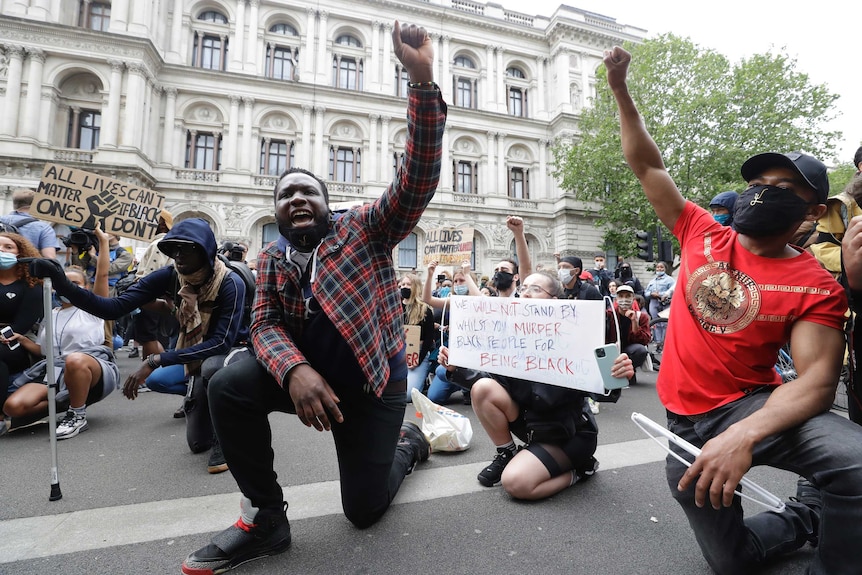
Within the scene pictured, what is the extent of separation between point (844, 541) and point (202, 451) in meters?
3.72

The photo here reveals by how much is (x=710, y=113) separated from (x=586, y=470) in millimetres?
20723

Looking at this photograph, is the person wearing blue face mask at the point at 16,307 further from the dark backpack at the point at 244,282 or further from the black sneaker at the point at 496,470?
the black sneaker at the point at 496,470

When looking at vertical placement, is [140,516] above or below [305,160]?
below

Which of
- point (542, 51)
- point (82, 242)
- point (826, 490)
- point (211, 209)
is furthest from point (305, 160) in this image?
point (826, 490)

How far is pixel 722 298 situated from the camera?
1713 mm

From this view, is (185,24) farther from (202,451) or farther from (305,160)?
(202,451)

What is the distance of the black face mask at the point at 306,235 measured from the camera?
2.01 metres

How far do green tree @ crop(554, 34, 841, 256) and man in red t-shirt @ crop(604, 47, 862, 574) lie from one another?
56.8 ft

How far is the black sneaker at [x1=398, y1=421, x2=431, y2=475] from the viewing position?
2827 mm

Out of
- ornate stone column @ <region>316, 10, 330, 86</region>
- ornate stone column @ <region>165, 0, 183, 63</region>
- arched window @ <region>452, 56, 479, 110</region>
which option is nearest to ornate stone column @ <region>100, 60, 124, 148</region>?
ornate stone column @ <region>165, 0, 183, 63</region>

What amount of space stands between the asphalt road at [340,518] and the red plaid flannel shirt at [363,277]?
2.60ft

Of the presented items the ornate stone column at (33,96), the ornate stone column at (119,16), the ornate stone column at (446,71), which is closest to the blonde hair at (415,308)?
the ornate stone column at (33,96)

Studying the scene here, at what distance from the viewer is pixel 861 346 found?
1.68 meters

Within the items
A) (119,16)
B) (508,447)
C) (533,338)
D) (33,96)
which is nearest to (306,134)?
(119,16)
